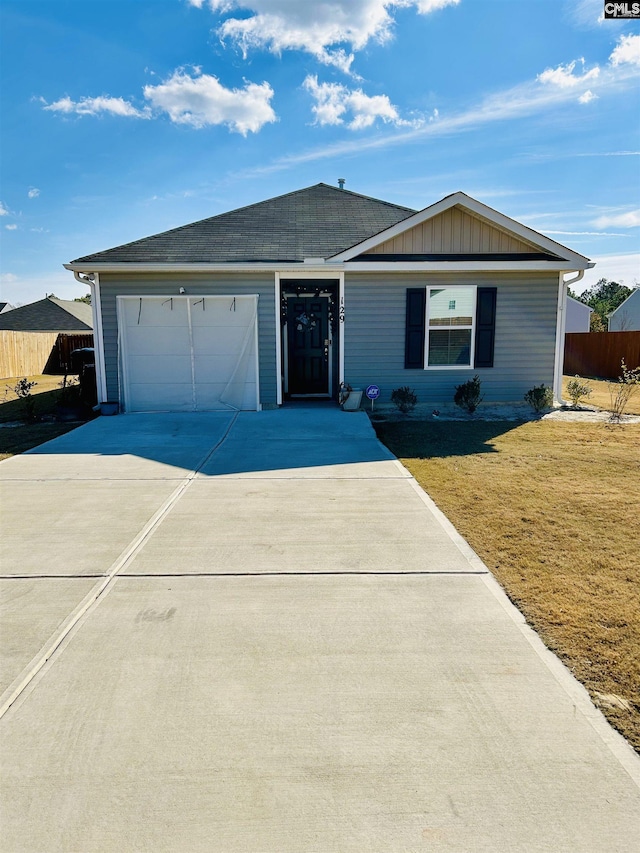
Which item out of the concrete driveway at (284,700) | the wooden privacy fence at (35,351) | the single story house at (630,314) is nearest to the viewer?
the concrete driveway at (284,700)

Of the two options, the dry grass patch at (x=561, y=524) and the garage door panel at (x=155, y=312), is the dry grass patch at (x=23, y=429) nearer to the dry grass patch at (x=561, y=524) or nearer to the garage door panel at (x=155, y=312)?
the garage door panel at (x=155, y=312)

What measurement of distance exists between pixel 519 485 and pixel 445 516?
1.36 m

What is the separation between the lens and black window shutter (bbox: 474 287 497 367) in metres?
9.95

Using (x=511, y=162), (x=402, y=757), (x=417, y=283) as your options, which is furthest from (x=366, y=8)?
(x=402, y=757)

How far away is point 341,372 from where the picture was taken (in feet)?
33.0

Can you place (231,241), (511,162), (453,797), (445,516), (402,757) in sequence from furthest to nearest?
1. (511,162)
2. (231,241)
3. (445,516)
4. (402,757)
5. (453,797)

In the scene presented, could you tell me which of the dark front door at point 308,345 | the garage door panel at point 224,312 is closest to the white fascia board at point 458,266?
the dark front door at point 308,345

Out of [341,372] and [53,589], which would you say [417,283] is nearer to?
[341,372]

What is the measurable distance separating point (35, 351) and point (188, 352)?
53.4ft

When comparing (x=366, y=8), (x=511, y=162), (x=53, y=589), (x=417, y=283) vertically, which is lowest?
(x=53, y=589)

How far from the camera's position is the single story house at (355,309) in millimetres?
9594

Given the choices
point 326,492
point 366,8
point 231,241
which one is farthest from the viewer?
point 231,241

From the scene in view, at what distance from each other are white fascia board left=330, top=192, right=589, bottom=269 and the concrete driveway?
6.39 metres

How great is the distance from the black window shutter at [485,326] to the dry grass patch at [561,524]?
209cm
